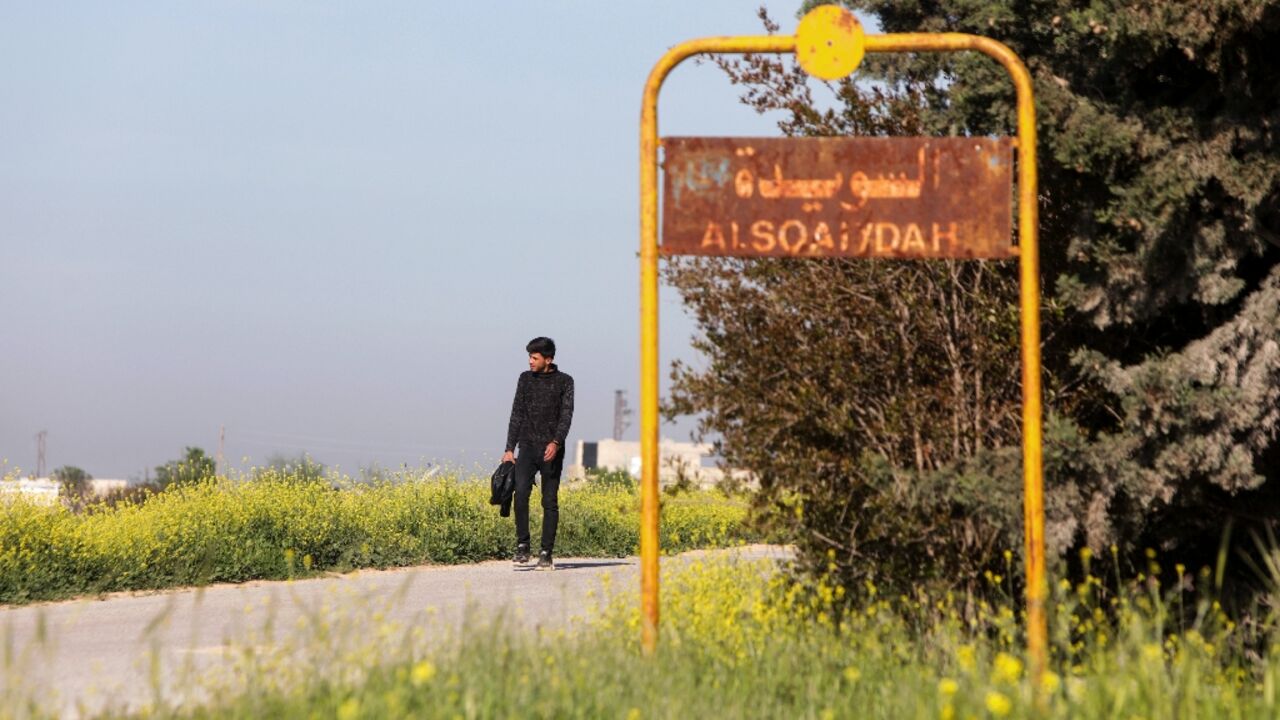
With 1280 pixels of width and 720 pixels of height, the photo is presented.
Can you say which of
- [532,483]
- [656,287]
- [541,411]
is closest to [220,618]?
[532,483]

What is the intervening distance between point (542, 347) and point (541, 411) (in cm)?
66

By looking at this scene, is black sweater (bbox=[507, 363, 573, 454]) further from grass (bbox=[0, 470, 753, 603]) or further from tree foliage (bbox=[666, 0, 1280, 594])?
tree foliage (bbox=[666, 0, 1280, 594])

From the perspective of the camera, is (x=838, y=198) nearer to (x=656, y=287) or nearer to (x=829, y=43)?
(x=829, y=43)

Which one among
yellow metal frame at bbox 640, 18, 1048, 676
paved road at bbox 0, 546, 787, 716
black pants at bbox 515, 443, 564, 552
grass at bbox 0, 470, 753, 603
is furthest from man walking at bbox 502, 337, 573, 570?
yellow metal frame at bbox 640, 18, 1048, 676

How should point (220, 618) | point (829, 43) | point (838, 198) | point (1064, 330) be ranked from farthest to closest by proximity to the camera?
point (220, 618)
point (1064, 330)
point (829, 43)
point (838, 198)

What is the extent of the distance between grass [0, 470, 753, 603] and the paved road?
1.25 ft

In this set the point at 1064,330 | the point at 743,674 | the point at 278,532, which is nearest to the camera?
the point at 743,674

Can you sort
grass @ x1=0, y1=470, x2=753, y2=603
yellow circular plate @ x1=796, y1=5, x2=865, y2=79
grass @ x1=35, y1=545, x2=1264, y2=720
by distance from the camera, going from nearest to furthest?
grass @ x1=35, y1=545, x2=1264, y2=720 < yellow circular plate @ x1=796, y1=5, x2=865, y2=79 < grass @ x1=0, y1=470, x2=753, y2=603

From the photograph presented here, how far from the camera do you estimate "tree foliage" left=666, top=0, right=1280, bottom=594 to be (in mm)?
7934

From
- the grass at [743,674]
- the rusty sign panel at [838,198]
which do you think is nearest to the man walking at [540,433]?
the grass at [743,674]

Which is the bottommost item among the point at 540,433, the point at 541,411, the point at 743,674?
the point at 743,674

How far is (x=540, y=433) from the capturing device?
1383 centimetres

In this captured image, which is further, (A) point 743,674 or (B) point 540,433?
(B) point 540,433

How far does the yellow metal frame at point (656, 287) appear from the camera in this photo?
6.80m
